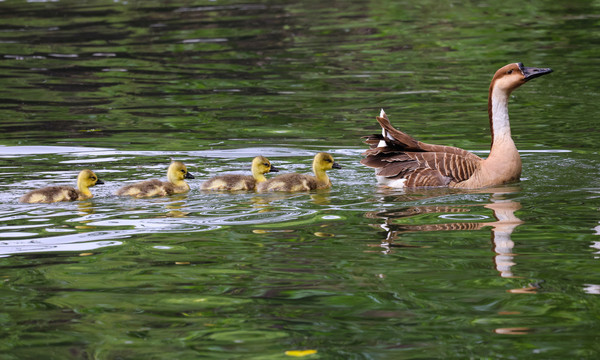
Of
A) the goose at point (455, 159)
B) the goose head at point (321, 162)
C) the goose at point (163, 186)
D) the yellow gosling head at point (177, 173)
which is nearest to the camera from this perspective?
the goose at point (163, 186)

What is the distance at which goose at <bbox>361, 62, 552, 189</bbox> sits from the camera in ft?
36.3

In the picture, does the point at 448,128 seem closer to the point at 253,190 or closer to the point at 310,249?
the point at 253,190

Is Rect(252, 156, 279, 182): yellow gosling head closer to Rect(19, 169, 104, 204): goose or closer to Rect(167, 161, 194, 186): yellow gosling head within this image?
Rect(167, 161, 194, 186): yellow gosling head

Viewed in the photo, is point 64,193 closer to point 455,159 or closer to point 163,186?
point 163,186

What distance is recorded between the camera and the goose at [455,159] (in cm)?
1105

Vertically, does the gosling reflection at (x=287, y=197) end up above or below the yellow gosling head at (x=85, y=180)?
below

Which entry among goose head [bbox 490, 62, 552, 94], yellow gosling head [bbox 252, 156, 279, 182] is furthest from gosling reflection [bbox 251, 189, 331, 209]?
goose head [bbox 490, 62, 552, 94]

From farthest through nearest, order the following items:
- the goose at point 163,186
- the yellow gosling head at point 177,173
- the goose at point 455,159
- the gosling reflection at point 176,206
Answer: the yellow gosling head at point 177,173
the goose at point 455,159
the goose at point 163,186
the gosling reflection at point 176,206

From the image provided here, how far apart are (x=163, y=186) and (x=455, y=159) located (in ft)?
→ 11.3

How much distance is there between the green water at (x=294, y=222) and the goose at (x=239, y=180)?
24cm

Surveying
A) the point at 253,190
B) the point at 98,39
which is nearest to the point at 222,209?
the point at 253,190

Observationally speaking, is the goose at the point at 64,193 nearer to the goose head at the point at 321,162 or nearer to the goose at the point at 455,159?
the goose head at the point at 321,162

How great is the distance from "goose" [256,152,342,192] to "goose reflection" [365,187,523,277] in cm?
119

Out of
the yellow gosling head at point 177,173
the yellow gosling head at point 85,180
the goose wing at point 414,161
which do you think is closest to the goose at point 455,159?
the goose wing at point 414,161
